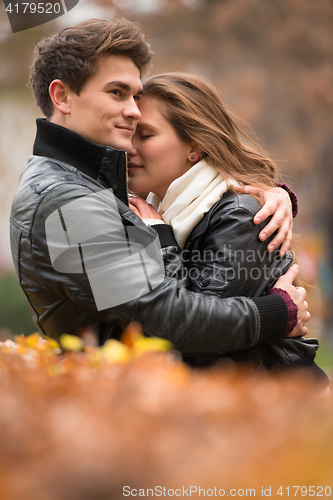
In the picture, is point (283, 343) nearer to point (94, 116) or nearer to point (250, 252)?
point (250, 252)

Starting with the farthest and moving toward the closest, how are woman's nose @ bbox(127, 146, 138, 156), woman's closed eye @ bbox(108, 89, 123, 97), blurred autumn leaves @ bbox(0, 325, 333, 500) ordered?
woman's nose @ bbox(127, 146, 138, 156) < woman's closed eye @ bbox(108, 89, 123, 97) < blurred autumn leaves @ bbox(0, 325, 333, 500)

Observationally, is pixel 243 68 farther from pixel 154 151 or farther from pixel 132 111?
pixel 132 111

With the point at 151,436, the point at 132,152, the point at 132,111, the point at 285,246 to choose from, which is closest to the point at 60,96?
the point at 132,111

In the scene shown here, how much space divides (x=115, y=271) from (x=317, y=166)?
669cm

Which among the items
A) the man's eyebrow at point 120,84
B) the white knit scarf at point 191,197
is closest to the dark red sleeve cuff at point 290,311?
the white knit scarf at point 191,197

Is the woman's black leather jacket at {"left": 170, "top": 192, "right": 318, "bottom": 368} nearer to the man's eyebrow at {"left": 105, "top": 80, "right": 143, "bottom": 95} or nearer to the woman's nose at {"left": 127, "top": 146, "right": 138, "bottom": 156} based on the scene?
the woman's nose at {"left": 127, "top": 146, "right": 138, "bottom": 156}

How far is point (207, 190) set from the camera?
2.38 meters

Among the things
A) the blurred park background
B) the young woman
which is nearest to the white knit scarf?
A: the young woman

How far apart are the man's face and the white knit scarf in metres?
0.35

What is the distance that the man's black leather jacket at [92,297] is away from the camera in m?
1.73

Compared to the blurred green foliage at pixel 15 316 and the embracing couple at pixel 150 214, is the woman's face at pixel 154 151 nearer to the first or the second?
the embracing couple at pixel 150 214

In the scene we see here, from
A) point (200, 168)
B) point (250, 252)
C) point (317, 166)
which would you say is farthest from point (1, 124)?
point (250, 252)

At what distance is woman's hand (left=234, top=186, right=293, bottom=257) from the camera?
85.8 inches

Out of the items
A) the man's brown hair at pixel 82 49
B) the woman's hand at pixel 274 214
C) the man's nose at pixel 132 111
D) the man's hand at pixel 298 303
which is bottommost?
the man's hand at pixel 298 303
